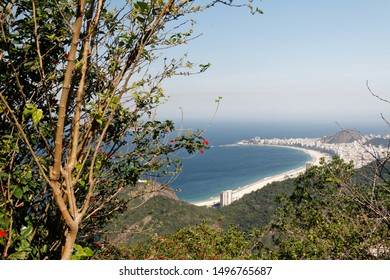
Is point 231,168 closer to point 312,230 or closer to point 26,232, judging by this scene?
point 312,230

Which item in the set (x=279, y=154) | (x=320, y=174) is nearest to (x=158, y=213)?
(x=320, y=174)

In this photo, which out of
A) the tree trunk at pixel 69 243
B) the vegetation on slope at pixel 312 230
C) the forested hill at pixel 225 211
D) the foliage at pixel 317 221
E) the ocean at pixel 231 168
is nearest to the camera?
the tree trunk at pixel 69 243

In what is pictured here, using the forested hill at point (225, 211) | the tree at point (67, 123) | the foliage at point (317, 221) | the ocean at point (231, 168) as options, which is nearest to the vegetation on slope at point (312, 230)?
the foliage at point (317, 221)

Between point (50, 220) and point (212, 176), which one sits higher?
point (50, 220)

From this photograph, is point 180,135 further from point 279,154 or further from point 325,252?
point 279,154

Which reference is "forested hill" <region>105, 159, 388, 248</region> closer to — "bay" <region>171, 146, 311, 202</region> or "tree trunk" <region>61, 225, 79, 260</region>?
"tree trunk" <region>61, 225, 79, 260</region>

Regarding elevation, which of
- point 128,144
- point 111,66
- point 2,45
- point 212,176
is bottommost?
point 212,176

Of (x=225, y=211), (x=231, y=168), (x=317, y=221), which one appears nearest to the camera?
(x=317, y=221)

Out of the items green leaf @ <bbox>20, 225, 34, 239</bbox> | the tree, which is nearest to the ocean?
the tree

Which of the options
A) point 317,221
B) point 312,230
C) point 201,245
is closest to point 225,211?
point 317,221

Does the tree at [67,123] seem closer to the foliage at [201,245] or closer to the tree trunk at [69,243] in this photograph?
the tree trunk at [69,243]

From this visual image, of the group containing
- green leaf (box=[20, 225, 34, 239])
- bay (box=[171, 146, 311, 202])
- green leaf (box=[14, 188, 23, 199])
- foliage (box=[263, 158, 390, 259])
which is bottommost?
bay (box=[171, 146, 311, 202])
